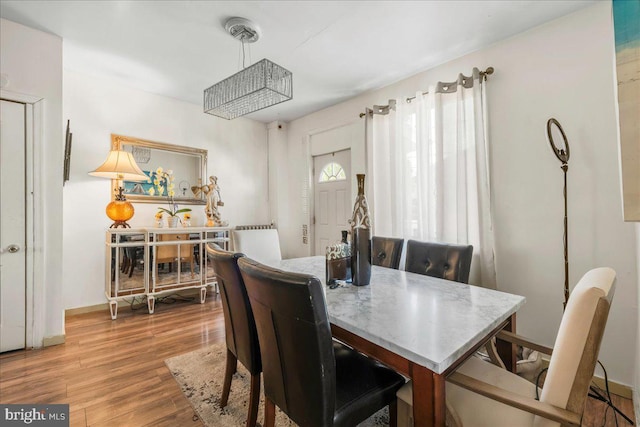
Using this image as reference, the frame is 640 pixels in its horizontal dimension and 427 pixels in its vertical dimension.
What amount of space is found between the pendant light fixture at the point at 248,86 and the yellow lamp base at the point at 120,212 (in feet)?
5.12

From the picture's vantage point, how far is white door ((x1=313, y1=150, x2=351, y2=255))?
3.89 m

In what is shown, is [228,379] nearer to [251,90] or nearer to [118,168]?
[251,90]

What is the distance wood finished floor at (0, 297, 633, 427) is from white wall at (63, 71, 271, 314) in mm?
510

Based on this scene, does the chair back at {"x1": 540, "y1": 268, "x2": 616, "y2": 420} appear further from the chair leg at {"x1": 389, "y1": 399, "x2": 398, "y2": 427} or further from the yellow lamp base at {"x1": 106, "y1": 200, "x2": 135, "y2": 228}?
the yellow lamp base at {"x1": 106, "y1": 200, "x2": 135, "y2": 228}

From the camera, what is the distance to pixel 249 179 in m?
4.54

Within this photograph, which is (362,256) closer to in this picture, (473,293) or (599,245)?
(473,293)

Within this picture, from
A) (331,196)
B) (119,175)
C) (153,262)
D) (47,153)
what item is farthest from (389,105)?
(47,153)

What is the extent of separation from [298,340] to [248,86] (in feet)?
6.21

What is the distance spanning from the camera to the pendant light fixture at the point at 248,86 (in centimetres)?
209

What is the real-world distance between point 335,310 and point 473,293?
2.53 feet

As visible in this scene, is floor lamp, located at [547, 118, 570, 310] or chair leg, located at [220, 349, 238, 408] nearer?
chair leg, located at [220, 349, 238, 408]

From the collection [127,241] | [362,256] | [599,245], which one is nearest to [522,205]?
[599,245]

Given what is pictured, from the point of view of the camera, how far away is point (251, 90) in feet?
6.99

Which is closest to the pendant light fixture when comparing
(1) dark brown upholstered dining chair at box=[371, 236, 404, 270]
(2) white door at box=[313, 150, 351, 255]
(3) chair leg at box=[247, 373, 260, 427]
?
(1) dark brown upholstered dining chair at box=[371, 236, 404, 270]
